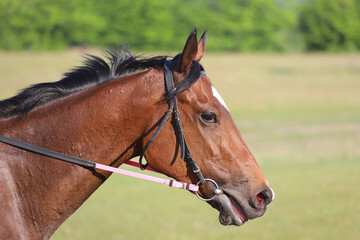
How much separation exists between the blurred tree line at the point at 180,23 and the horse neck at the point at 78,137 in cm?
4142

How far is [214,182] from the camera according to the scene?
9.67 feet

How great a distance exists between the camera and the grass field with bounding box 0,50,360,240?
315 inches

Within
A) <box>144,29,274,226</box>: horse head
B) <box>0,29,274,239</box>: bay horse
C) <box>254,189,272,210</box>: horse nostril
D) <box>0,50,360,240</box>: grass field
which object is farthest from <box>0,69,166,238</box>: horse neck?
<box>0,50,360,240</box>: grass field

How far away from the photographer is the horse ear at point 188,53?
Answer: 2.82 meters

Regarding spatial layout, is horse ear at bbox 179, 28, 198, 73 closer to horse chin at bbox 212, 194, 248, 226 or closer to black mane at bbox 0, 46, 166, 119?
black mane at bbox 0, 46, 166, 119

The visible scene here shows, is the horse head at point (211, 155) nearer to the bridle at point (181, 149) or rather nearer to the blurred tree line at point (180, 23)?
the bridle at point (181, 149)

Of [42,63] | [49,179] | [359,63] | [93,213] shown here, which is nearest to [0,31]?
[42,63]

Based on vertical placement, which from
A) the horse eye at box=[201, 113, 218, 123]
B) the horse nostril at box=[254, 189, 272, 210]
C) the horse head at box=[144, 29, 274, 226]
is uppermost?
the horse eye at box=[201, 113, 218, 123]

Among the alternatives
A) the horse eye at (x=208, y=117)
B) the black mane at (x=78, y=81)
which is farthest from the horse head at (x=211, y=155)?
the black mane at (x=78, y=81)

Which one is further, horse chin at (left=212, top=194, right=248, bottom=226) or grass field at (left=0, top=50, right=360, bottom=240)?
grass field at (left=0, top=50, right=360, bottom=240)

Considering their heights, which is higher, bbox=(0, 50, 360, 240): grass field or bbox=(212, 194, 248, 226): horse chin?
bbox=(212, 194, 248, 226): horse chin

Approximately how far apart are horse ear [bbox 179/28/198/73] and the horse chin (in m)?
0.84

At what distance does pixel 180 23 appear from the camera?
192ft

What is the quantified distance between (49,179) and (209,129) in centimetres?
104
